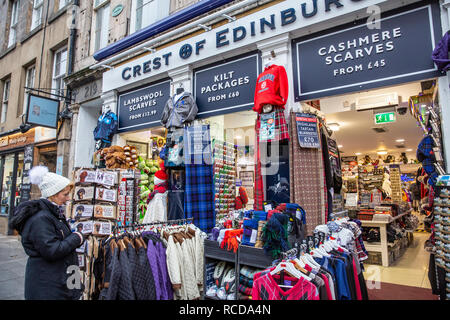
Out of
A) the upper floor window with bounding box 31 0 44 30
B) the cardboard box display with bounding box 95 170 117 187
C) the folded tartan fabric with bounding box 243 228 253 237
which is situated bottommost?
the folded tartan fabric with bounding box 243 228 253 237

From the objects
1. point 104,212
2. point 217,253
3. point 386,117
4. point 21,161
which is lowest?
point 217,253

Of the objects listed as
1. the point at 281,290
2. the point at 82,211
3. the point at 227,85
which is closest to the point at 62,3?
the point at 227,85

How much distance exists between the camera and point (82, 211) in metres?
4.57

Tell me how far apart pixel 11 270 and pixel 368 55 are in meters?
7.98

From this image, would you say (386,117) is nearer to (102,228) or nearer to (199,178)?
(199,178)

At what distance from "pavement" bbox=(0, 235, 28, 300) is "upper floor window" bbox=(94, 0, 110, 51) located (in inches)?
245

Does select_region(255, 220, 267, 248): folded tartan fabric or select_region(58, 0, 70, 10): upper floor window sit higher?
select_region(58, 0, 70, 10): upper floor window

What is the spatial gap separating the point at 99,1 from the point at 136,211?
275 inches

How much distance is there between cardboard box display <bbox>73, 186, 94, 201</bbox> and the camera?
4.59m

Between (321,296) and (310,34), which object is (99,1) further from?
(321,296)

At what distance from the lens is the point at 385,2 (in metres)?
3.96

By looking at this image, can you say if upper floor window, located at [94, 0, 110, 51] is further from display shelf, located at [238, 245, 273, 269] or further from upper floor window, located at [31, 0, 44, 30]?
display shelf, located at [238, 245, 273, 269]

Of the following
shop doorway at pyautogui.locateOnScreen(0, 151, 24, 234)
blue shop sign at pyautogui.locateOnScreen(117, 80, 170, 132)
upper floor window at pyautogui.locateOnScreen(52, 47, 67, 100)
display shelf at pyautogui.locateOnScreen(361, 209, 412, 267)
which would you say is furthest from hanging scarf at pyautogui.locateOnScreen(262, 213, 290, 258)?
shop doorway at pyautogui.locateOnScreen(0, 151, 24, 234)
